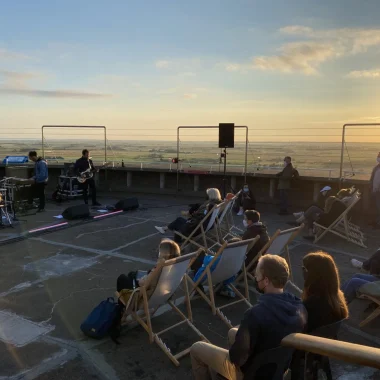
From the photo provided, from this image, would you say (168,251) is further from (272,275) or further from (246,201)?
(246,201)

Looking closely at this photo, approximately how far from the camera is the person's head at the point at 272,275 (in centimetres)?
248

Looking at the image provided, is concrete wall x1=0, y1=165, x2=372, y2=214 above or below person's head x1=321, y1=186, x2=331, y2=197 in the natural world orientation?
below

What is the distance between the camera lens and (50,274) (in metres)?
5.37

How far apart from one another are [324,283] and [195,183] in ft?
34.0

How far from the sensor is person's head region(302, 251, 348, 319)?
8.78 feet

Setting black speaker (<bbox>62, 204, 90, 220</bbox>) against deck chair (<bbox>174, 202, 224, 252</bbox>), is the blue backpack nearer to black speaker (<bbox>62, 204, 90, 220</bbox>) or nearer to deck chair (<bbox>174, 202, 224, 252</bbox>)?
deck chair (<bbox>174, 202, 224, 252</bbox>)

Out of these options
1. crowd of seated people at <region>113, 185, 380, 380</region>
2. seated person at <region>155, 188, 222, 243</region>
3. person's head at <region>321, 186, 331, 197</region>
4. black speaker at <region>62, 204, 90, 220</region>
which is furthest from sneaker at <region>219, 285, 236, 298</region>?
black speaker at <region>62, 204, 90, 220</region>

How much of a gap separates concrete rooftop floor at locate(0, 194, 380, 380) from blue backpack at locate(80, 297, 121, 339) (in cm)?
8

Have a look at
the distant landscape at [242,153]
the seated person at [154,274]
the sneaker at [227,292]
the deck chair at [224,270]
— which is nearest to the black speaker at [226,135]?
the distant landscape at [242,153]

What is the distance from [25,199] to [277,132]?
8.59 m

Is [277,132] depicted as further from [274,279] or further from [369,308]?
[274,279]

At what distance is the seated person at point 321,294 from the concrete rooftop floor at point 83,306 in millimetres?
842

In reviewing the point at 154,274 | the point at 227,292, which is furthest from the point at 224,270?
the point at 154,274

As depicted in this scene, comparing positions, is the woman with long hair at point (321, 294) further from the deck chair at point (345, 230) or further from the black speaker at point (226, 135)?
the black speaker at point (226, 135)
